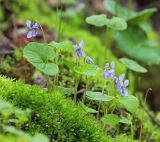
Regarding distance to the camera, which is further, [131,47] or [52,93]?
[131,47]

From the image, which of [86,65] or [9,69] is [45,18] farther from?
[86,65]

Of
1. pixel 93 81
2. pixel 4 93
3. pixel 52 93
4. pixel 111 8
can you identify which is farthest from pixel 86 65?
pixel 111 8

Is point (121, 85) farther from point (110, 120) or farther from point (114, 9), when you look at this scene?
point (114, 9)

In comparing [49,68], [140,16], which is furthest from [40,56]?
[140,16]

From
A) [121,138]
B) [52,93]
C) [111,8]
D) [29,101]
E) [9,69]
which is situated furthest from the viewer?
[111,8]

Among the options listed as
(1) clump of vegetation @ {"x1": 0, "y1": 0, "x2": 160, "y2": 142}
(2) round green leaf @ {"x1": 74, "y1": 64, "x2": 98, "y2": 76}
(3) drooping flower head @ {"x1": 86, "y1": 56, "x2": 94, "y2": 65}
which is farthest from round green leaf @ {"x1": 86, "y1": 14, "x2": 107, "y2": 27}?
(2) round green leaf @ {"x1": 74, "y1": 64, "x2": 98, "y2": 76}

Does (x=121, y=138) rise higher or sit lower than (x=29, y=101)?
lower
